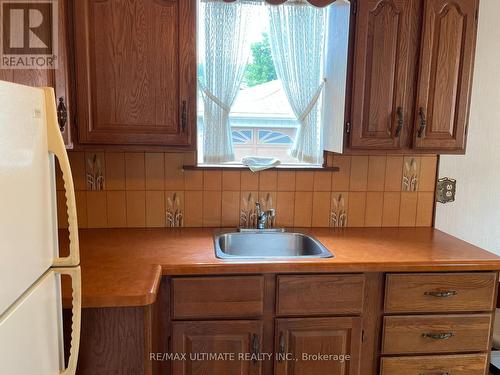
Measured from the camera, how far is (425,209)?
2.17 m

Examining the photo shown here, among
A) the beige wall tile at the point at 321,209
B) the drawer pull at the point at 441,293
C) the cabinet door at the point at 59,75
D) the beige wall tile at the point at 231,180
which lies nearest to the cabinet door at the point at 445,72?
the beige wall tile at the point at 321,209

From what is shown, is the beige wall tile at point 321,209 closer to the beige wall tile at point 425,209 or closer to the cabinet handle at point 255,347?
the beige wall tile at point 425,209

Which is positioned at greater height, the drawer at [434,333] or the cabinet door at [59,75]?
the cabinet door at [59,75]

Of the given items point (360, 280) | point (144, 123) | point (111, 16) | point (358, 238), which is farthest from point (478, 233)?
point (111, 16)

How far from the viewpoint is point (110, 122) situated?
65.2 inches

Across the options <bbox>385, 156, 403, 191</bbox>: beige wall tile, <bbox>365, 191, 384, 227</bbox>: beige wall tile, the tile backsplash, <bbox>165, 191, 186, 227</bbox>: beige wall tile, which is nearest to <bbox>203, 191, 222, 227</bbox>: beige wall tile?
the tile backsplash

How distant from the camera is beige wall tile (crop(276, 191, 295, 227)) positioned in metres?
2.08

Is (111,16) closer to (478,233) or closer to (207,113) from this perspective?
(207,113)

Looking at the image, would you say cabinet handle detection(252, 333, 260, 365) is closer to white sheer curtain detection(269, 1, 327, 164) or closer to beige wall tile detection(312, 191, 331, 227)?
beige wall tile detection(312, 191, 331, 227)

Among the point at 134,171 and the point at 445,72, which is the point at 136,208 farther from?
the point at 445,72

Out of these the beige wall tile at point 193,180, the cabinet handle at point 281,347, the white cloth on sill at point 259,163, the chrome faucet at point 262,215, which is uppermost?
the white cloth on sill at point 259,163

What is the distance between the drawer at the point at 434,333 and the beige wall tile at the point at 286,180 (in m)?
0.79

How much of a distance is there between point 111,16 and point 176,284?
110 cm

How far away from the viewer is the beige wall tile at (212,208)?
6.71ft
